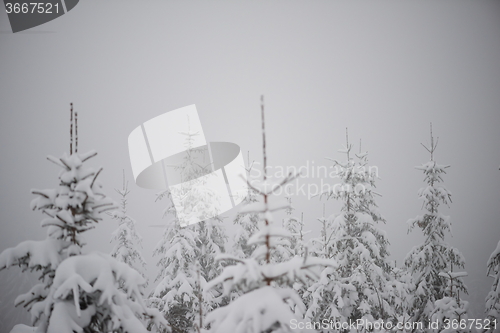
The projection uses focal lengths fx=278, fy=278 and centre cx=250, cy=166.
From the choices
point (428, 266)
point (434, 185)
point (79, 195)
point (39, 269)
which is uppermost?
point (79, 195)

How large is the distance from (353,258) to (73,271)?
1190cm

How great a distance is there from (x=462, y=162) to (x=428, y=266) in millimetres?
207427

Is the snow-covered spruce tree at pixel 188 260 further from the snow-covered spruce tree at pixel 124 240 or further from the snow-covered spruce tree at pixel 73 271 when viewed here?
the snow-covered spruce tree at pixel 73 271

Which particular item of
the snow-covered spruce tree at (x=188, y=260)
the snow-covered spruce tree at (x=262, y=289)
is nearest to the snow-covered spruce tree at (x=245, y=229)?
the snow-covered spruce tree at (x=188, y=260)

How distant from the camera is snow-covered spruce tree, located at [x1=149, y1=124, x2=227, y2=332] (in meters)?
13.6

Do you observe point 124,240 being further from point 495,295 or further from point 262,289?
point 495,295

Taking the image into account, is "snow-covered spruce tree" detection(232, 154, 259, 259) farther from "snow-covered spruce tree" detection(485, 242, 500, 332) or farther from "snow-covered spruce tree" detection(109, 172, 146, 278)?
"snow-covered spruce tree" detection(485, 242, 500, 332)

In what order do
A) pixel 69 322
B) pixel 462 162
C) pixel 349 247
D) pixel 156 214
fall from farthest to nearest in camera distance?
pixel 462 162 < pixel 156 214 < pixel 349 247 < pixel 69 322

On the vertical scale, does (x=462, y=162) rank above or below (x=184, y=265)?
below

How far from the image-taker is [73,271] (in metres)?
4.43

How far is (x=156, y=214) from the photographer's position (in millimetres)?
117188

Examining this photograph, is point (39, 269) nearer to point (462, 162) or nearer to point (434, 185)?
point (434, 185)

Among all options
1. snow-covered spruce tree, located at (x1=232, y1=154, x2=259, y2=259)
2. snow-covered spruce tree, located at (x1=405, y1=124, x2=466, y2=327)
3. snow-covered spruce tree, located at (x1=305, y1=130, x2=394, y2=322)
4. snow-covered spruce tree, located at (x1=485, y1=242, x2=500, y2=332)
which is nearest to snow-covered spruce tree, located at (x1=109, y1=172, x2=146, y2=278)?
snow-covered spruce tree, located at (x1=232, y1=154, x2=259, y2=259)

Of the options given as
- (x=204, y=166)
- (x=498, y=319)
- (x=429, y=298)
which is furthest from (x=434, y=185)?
(x=204, y=166)
